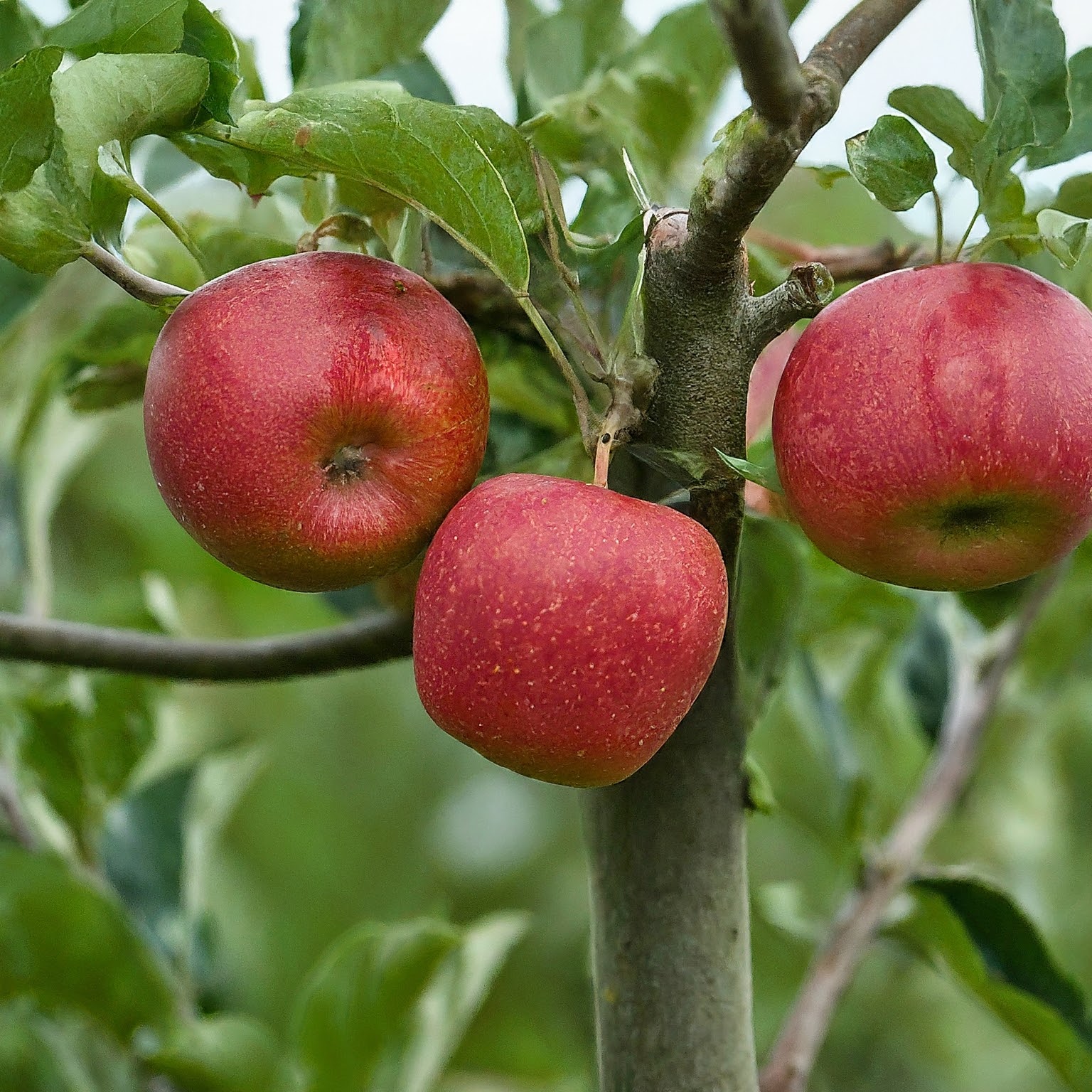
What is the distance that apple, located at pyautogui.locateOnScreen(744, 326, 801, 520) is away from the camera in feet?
2.28

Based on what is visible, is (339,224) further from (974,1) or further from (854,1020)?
(854,1020)

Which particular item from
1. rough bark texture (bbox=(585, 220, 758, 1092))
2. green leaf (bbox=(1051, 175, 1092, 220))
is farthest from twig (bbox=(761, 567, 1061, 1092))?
green leaf (bbox=(1051, 175, 1092, 220))

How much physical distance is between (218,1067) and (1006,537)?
60cm

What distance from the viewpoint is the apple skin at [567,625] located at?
1.37 feet

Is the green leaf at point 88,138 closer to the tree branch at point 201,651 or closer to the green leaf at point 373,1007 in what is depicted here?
the tree branch at point 201,651

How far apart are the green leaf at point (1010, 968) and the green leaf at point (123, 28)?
60 centimetres

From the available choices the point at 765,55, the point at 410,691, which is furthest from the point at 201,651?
the point at 410,691

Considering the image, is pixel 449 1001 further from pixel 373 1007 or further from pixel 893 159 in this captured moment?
pixel 893 159

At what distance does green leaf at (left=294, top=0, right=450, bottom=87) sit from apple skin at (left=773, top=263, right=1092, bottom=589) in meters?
0.29

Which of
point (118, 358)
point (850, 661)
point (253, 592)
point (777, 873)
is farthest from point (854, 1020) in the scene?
Answer: point (118, 358)

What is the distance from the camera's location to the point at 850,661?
4.29 ft

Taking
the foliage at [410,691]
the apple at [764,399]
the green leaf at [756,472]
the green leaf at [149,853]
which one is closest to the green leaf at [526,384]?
the foliage at [410,691]

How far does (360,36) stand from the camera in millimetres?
628

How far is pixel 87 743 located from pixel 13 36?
53 cm
